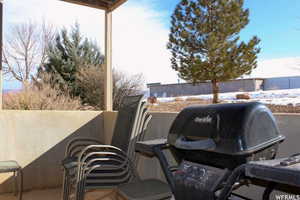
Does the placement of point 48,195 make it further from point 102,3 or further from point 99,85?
point 99,85

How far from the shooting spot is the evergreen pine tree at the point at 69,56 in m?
9.36

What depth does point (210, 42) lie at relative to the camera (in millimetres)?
11008

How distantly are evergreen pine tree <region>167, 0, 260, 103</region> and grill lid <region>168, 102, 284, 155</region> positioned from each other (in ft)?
31.0

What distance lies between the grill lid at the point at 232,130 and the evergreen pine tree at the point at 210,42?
9435 mm

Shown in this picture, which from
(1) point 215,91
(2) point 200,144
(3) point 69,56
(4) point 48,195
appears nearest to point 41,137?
(4) point 48,195

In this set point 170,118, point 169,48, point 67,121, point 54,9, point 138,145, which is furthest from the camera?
point 169,48

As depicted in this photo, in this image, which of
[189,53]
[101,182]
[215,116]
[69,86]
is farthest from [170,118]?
[189,53]

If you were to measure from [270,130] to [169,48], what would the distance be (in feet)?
37.0

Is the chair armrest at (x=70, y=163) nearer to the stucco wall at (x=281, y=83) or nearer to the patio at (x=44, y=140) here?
the patio at (x=44, y=140)

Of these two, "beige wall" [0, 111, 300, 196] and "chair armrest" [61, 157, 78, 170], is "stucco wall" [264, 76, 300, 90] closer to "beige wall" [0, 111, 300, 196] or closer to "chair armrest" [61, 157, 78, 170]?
"beige wall" [0, 111, 300, 196]

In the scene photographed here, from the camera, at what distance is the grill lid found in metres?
1.04

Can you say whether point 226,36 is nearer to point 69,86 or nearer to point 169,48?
point 169,48

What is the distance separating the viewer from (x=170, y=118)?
2.40 m

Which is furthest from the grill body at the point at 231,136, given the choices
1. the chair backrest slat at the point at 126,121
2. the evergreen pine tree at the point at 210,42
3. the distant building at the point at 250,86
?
the evergreen pine tree at the point at 210,42
